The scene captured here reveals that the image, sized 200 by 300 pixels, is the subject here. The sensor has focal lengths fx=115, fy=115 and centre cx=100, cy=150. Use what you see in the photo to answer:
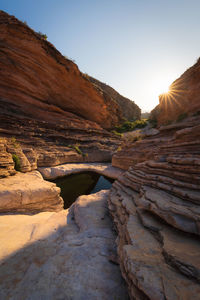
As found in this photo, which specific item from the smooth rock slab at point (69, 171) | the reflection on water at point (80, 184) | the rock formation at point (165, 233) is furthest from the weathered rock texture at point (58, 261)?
the smooth rock slab at point (69, 171)

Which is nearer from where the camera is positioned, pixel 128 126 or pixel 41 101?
pixel 41 101

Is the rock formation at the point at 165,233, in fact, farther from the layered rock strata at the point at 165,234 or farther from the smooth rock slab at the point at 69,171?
the smooth rock slab at the point at 69,171

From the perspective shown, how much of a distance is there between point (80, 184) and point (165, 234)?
299 inches

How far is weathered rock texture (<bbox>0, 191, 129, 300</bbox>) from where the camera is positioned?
5.50 ft

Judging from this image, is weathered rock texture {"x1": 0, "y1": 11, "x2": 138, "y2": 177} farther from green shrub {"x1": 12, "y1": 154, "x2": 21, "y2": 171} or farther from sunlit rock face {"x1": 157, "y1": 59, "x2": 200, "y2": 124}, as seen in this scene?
sunlit rock face {"x1": 157, "y1": 59, "x2": 200, "y2": 124}

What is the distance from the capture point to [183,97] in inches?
606

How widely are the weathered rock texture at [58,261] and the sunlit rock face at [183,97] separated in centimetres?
1726

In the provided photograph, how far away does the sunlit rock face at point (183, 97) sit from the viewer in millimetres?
13828

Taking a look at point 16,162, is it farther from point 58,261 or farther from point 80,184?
point 58,261

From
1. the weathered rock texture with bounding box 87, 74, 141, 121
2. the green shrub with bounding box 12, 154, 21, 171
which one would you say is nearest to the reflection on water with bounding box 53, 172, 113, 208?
the green shrub with bounding box 12, 154, 21, 171

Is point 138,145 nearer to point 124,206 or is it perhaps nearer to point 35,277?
point 124,206

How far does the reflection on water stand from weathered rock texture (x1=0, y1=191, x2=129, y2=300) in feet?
11.6

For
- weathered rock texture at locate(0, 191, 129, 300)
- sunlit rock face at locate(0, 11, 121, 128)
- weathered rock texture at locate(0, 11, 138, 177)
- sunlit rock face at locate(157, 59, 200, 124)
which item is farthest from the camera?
sunlit rock face at locate(157, 59, 200, 124)

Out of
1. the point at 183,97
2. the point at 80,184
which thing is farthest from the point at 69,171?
the point at 183,97
